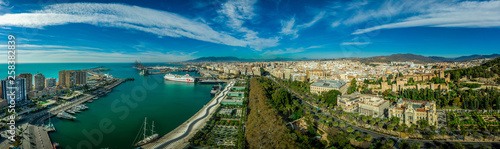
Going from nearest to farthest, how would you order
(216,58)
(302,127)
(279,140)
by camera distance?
(279,140) → (302,127) → (216,58)

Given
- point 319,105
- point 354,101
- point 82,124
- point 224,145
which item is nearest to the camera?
point 224,145

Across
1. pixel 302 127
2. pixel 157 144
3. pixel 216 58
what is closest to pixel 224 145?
pixel 157 144

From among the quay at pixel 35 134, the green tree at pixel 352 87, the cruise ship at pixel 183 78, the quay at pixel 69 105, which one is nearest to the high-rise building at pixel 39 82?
the quay at pixel 69 105

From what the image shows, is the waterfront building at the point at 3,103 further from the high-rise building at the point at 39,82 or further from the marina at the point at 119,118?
the high-rise building at the point at 39,82

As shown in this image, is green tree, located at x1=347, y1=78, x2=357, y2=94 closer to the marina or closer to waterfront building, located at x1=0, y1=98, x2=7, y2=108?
the marina

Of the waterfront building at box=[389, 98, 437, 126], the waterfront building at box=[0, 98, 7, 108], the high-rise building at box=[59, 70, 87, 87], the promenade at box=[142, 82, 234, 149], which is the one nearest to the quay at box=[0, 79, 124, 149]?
the waterfront building at box=[0, 98, 7, 108]

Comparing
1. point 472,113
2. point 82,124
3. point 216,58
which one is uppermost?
point 216,58

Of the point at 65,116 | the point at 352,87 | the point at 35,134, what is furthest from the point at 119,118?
the point at 352,87

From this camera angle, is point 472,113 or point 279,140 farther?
point 472,113

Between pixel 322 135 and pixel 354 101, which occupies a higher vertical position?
pixel 354 101

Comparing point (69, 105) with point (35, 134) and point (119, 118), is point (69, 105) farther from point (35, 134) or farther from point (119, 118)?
point (35, 134)

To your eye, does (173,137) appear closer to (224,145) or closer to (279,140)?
(224,145)
